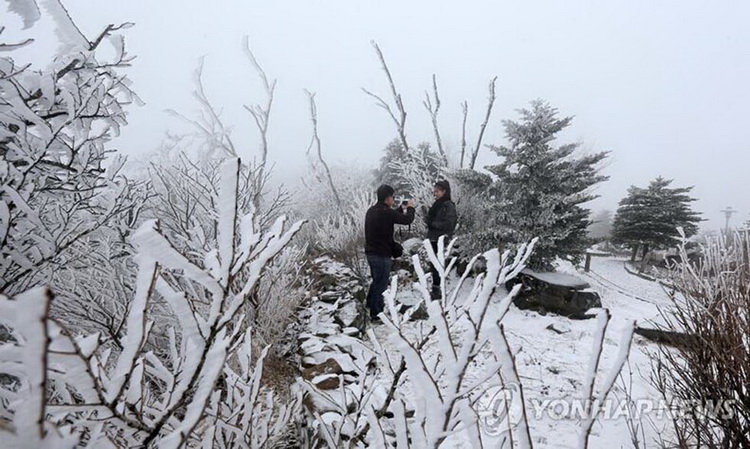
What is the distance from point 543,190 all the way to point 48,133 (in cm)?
697

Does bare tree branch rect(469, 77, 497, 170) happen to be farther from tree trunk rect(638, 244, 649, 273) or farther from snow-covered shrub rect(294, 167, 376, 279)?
tree trunk rect(638, 244, 649, 273)

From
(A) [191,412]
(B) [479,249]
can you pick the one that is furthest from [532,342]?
(A) [191,412]

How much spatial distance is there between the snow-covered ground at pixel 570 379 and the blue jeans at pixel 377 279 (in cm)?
32

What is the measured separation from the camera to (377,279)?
4461 mm

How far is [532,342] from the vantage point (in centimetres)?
439

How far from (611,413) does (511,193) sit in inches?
179

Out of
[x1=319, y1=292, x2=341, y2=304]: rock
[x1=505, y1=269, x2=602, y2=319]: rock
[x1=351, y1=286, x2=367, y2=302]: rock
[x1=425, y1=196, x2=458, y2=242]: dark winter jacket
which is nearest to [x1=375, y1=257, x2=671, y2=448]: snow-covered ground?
[x1=505, y1=269, x2=602, y2=319]: rock

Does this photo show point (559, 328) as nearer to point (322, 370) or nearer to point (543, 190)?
point (543, 190)

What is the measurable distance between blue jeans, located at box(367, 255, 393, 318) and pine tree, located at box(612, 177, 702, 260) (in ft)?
65.3

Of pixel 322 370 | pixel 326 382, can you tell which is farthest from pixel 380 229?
pixel 326 382

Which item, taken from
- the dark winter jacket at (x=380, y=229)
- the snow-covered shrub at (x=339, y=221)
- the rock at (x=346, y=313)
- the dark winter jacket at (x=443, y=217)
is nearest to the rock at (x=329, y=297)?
the rock at (x=346, y=313)

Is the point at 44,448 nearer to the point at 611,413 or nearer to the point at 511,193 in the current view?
the point at 611,413

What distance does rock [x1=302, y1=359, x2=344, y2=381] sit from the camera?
123 inches

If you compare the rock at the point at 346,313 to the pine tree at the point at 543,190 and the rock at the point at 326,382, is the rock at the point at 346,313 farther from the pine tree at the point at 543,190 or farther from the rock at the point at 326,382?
the pine tree at the point at 543,190
